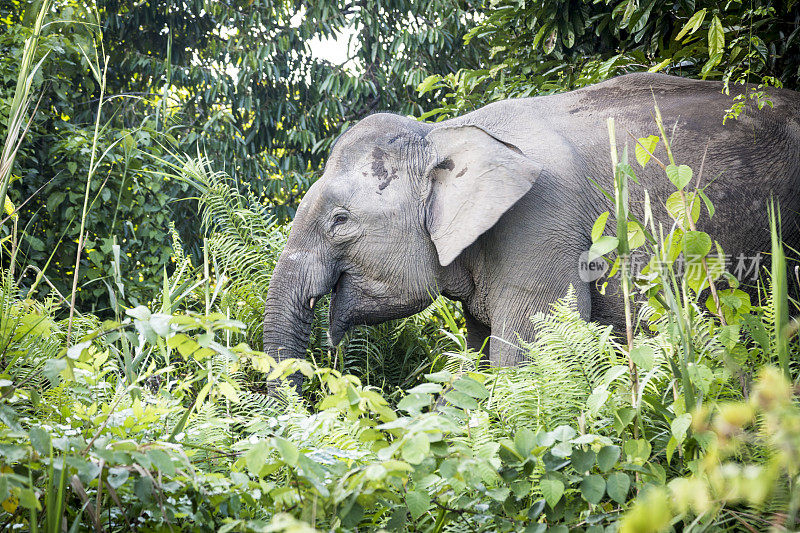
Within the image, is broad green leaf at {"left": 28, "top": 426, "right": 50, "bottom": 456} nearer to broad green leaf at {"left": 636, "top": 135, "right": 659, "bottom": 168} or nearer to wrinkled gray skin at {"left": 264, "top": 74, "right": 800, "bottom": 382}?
broad green leaf at {"left": 636, "top": 135, "right": 659, "bottom": 168}

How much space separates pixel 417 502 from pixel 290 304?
2.13 meters

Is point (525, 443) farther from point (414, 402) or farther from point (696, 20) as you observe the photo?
point (696, 20)

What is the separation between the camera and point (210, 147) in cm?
841

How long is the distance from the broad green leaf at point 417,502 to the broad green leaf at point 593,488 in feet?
1.19

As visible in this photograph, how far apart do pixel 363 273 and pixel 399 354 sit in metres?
1.02

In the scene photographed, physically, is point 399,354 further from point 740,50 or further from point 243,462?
point 243,462

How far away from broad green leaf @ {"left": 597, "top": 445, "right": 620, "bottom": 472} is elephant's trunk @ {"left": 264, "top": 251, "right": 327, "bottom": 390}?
7.06 ft

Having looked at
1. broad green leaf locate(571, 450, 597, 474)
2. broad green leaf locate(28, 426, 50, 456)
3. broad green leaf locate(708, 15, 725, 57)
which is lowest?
broad green leaf locate(571, 450, 597, 474)

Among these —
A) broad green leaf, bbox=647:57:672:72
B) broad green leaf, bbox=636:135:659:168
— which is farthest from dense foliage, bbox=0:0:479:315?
broad green leaf, bbox=636:135:659:168

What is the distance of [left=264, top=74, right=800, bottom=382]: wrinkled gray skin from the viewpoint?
11.9ft

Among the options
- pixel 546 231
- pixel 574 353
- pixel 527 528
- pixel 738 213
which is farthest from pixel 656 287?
pixel 738 213

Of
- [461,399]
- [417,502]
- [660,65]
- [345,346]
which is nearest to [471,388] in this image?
[461,399]

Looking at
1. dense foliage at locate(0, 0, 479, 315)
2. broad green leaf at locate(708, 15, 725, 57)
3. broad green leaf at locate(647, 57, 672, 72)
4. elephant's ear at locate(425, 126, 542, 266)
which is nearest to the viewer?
elephant's ear at locate(425, 126, 542, 266)

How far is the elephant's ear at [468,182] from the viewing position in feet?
11.6
